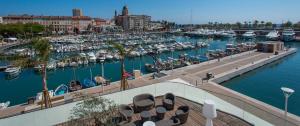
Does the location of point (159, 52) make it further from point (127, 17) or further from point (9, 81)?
point (127, 17)

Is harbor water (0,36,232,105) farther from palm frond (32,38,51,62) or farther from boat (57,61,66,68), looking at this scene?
palm frond (32,38,51,62)

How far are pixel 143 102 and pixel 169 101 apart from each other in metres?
1.42

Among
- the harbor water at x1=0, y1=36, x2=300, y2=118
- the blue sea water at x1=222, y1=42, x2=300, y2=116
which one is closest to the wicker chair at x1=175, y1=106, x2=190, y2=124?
the blue sea water at x1=222, y1=42, x2=300, y2=116

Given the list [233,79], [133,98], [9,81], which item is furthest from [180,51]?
[133,98]

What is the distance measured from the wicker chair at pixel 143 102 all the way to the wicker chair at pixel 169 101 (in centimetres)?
65

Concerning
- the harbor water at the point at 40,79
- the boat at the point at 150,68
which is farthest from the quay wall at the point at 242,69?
the harbor water at the point at 40,79

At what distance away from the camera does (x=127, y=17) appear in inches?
6757

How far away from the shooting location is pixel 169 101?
1220 centimetres

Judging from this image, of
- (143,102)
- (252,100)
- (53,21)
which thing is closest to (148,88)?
(143,102)

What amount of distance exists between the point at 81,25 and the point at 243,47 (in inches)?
4703

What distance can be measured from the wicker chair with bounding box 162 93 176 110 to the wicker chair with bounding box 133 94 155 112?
646mm

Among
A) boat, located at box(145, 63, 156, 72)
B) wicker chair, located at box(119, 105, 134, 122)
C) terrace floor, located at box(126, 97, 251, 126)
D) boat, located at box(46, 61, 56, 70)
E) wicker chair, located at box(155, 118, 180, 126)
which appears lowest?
boat, located at box(145, 63, 156, 72)

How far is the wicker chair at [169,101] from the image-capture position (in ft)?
39.1

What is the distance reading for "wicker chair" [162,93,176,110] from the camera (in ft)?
39.1
